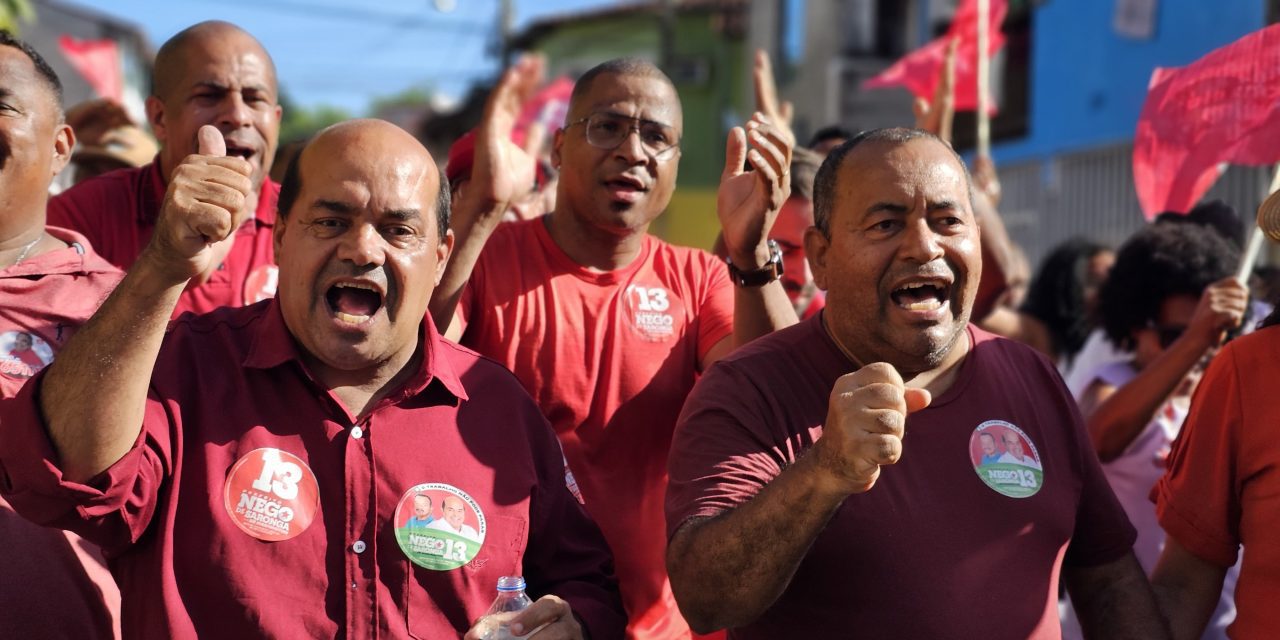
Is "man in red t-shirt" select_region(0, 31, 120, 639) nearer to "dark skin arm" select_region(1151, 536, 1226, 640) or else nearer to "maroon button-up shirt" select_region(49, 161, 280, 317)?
"maroon button-up shirt" select_region(49, 161, 280, 317)

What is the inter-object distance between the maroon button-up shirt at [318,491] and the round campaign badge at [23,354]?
1.21ft

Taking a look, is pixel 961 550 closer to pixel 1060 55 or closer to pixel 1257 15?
pixel 1257 15

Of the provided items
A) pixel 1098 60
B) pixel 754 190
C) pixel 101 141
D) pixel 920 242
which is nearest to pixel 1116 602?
pixel 920 242

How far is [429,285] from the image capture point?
3053 millimetres

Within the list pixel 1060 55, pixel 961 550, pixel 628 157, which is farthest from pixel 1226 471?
pixel 1060 55

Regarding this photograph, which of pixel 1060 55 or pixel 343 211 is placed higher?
pixel 343 211

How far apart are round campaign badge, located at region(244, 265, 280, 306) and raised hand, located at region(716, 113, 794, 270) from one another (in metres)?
1.46

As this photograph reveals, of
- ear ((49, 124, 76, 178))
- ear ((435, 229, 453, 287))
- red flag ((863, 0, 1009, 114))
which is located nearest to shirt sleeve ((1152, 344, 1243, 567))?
ear ((435, 229, 453, 287))

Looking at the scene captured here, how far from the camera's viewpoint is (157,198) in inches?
168

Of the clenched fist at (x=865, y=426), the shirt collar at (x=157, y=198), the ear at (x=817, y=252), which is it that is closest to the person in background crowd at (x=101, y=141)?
the shirt collar at (x=157, y=198)

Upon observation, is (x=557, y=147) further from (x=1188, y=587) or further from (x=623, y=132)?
(x=1188, y=587)

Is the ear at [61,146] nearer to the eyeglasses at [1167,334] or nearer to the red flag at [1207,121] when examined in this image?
the red flag at [1207,121]

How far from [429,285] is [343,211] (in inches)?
10.0

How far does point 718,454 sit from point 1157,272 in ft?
9.42
